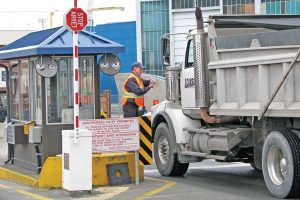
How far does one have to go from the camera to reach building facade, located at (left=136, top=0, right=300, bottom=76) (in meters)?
61.3

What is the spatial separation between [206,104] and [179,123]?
111cm

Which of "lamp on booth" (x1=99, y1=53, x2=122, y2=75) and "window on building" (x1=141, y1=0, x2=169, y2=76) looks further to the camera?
"window on building" (x1=141, y1=0, x2=169, y2=76)

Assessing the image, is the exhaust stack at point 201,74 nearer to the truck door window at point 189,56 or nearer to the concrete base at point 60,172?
the truck door window at point 189,56

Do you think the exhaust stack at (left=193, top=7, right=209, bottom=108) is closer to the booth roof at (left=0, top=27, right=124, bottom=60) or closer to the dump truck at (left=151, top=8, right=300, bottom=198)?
the dump truck at (left=151, top=8, right=300, bottom=198)

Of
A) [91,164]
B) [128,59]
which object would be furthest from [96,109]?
[128,59]

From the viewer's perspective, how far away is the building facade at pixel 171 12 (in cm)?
6131

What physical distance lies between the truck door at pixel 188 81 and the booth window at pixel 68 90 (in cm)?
176

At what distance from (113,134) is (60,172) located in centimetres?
111

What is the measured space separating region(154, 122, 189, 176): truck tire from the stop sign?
324cm

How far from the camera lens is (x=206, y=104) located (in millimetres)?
11305

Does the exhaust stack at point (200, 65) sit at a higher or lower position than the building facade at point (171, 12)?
lower

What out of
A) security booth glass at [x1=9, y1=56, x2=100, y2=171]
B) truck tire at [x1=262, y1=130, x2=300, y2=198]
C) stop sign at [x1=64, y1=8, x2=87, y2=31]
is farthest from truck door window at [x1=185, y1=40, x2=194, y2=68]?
truck tire at [x1=262, y1=130, x2=300, y2=198]

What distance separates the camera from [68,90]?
484 inches

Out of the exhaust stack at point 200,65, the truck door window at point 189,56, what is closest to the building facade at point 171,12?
the truck door window at point 189,56
